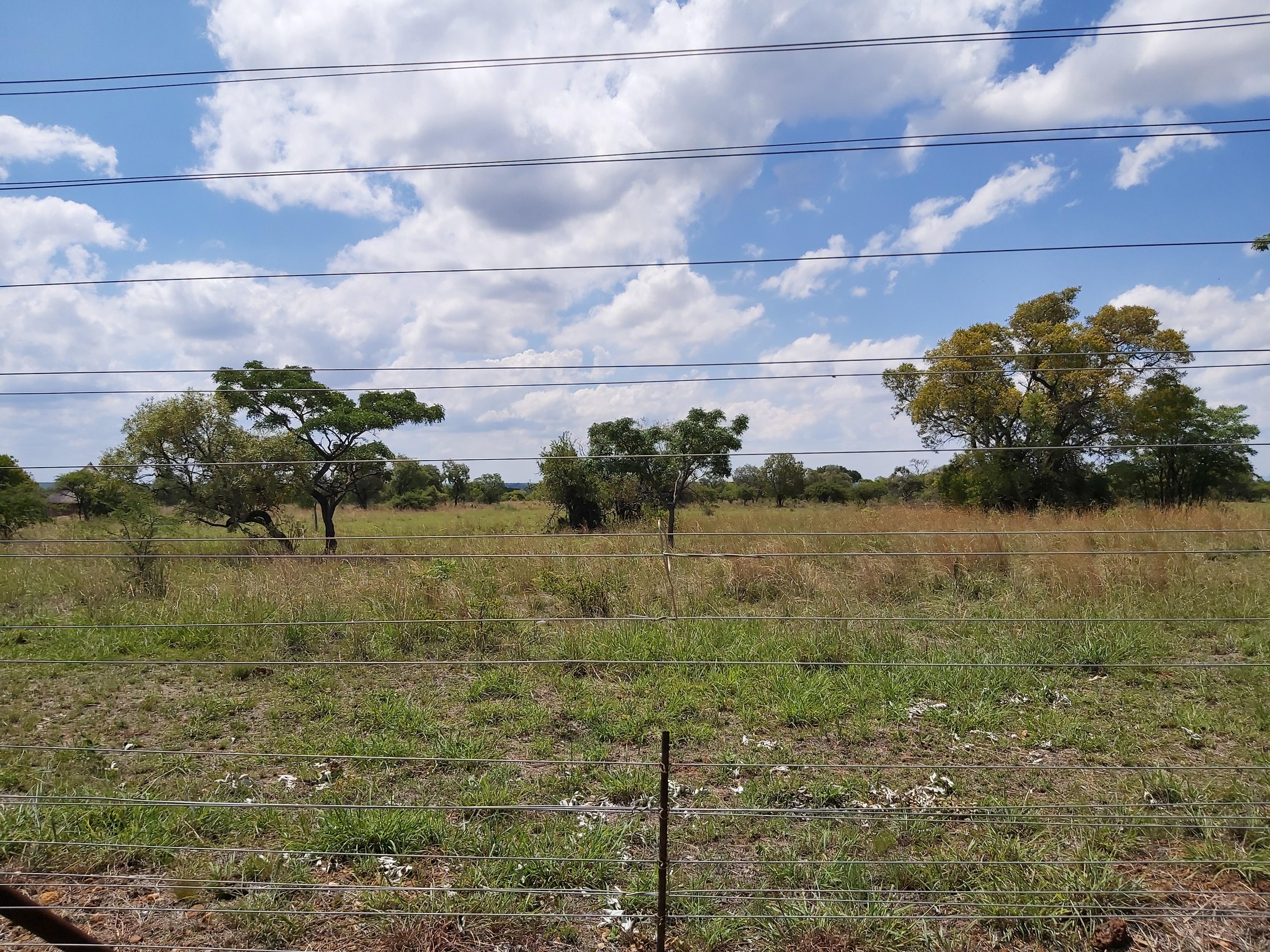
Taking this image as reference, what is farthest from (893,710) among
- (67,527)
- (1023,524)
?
(67,527)

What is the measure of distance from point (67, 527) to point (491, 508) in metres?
14.8

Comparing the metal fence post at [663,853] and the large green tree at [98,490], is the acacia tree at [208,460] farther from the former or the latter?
the metal fence post at [663,853]

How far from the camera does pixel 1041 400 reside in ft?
→ 65.5

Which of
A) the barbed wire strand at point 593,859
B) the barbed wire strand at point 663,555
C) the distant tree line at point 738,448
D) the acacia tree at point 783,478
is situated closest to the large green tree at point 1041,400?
the distant tree line at point 738,448

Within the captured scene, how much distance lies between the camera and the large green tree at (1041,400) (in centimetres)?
1947

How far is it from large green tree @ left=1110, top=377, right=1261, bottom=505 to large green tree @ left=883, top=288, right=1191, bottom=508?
0.82 m

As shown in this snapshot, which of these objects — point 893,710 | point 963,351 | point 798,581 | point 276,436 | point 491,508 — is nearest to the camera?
point 893,710

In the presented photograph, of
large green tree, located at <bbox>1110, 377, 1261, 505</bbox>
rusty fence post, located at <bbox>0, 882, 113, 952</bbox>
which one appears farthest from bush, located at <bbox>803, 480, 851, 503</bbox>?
rusty fence post, located at <bbox>0, 882, 113, 952</bbox>

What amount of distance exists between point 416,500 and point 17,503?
17.7 metres

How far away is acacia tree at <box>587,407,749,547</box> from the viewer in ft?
61.7

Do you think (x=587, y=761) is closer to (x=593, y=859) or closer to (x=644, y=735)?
(x=593, y=859)

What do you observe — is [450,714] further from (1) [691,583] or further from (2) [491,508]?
(2) [491,508]

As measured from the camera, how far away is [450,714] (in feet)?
15.6

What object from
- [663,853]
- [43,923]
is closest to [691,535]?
[663,853]
